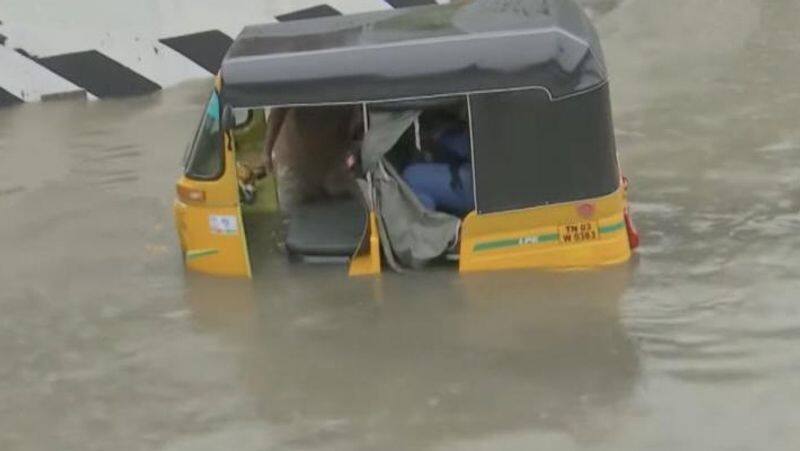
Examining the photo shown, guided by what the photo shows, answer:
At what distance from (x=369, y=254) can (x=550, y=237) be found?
952 millimetres

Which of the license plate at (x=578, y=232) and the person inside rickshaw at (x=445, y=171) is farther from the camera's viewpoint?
the person inside rickshaw at (x=445, y=171)

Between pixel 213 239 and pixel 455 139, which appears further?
pixel 213 239

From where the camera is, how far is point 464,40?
5.95 metres

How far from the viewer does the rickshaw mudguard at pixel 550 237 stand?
606 cm

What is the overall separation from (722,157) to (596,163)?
2203 mm

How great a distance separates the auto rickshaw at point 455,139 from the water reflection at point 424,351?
0.16m

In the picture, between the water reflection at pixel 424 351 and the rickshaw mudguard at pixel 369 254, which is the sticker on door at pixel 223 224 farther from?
the rickshaw mudguard at pixel 369 254

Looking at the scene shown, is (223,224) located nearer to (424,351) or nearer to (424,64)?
(424,64)

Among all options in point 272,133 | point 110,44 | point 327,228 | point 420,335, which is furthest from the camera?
point 110,44

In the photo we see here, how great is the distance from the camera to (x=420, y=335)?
5617 mm

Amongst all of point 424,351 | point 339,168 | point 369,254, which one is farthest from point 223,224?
point 424,351

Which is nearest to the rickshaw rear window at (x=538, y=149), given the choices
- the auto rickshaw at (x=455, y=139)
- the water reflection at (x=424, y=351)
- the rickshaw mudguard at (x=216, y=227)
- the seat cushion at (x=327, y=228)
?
the auto rickshaw at (x=455, y=139)

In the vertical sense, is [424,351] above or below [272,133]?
below

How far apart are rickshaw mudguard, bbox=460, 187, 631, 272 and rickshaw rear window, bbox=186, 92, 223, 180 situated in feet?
4.40
